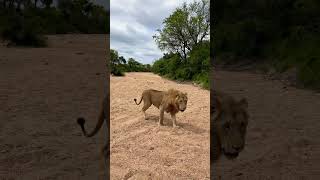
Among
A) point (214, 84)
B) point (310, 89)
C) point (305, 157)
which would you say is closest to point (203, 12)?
point (214, 84)

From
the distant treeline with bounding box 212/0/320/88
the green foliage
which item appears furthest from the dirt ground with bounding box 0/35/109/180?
the distant treeline with bounding box 212/0/320/88

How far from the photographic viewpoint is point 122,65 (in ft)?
70.6

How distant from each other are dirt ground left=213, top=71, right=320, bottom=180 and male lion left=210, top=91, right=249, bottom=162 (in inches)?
64.2

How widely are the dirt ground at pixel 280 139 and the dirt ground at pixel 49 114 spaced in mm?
1997

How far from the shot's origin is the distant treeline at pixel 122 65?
19.4 metres

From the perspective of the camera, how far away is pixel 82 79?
12227 millimetres

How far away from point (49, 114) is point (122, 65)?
13.5m

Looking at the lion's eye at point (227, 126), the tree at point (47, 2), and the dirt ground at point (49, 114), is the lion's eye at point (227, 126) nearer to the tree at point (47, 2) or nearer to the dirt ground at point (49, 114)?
the dirt ground at point (49, 114)

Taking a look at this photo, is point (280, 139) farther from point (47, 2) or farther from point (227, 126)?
point (47, 2)

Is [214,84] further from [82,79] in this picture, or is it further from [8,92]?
[8,92]

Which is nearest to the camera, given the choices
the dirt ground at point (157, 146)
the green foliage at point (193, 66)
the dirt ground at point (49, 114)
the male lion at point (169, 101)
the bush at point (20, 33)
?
the dirt ground at point (157, 146)

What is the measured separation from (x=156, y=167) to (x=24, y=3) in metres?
27.2

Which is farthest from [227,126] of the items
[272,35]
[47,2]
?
[47,2]

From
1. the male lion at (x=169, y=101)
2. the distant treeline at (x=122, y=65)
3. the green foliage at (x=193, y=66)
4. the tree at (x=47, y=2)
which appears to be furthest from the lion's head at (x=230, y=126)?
the tree at (x=47, y=2)
